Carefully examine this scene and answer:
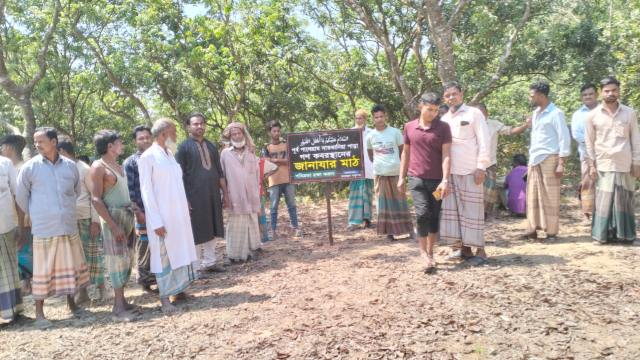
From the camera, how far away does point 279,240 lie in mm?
7445

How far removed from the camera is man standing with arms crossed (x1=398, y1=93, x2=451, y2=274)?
4664 millimetres

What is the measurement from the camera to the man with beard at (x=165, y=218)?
412 cm

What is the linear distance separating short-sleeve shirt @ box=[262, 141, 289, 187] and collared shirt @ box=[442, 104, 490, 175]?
10.5 feet

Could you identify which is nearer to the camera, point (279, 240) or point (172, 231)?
point (172, 231)

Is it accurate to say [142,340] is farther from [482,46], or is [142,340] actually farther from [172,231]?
[482,46]

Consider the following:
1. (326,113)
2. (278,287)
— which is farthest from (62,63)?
(278,287)

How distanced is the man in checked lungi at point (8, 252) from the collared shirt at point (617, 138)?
6.43m

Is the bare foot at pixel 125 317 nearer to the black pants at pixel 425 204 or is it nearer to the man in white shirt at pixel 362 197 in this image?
the black pants at pixel 425 204

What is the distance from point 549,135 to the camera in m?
5.55

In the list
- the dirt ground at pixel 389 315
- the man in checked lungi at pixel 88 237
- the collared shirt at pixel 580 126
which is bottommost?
the dirt ground at pixel 389 315

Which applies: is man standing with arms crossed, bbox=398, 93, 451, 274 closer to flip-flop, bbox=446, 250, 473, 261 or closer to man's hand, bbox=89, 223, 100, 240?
flip-flop, bbox=446, 250, 473, 261

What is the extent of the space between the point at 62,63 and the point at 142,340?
13653 millimetres

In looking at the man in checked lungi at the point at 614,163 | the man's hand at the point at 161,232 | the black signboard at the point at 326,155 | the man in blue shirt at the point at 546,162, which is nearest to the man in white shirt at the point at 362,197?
the black signboard at the point at 326,155

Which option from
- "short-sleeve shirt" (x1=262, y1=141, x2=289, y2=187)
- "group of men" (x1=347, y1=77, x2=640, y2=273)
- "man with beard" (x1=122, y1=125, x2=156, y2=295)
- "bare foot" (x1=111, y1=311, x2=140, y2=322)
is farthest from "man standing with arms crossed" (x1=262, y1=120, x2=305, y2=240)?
"bare foot" (x1=111, y1=311, x2=140, y2=322)
